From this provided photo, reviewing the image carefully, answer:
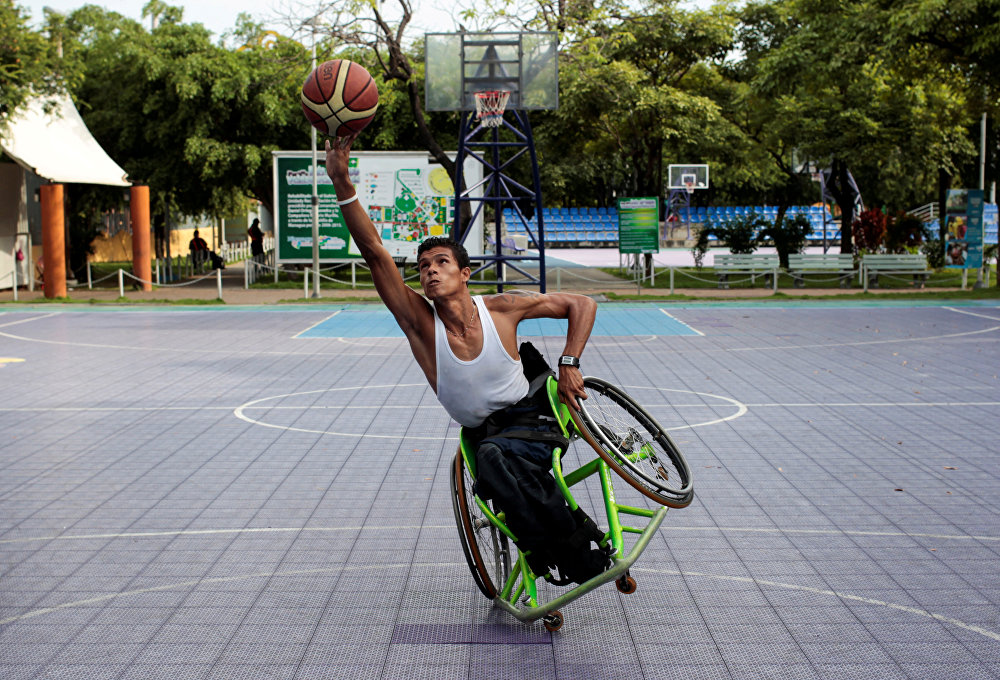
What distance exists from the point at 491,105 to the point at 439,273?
17.9 meters

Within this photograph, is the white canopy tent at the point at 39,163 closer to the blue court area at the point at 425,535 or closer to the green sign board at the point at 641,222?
the green sign board at the point at 641,222

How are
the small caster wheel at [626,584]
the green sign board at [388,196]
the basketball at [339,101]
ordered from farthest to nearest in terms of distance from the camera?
1. the green sign board at [388,196]
2. the basketball at [339,101]
3. the small caster wheel at [626,584]

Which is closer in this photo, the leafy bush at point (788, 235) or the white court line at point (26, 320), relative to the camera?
the white court line at point (26, 320)

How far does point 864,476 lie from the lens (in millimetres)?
7684

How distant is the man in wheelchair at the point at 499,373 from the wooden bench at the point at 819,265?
23.3 meters

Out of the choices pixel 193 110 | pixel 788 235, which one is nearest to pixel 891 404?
pixel 788 235

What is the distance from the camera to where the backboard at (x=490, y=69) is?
2269 centimetres

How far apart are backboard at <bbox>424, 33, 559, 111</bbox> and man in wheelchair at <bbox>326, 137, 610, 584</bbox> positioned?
59.9ft

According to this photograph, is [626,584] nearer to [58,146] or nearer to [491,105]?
[491,105]

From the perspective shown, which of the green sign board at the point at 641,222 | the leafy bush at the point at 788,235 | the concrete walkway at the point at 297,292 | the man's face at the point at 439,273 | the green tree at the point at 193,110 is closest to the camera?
the man's face at the point at 439,273

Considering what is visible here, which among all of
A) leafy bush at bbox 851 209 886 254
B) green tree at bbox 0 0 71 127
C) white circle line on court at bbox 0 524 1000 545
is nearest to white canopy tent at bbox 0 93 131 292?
green tree at bbox 0 0 71 127

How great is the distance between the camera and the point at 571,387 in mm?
4418

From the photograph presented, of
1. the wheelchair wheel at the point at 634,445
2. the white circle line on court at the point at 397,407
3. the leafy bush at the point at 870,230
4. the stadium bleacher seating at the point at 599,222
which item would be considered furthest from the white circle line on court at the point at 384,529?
the stadium bleacher seating at the point at 599,222

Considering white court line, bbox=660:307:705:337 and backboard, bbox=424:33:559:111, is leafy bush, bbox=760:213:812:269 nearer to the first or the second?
white court line, bbox=660:307:705:337
